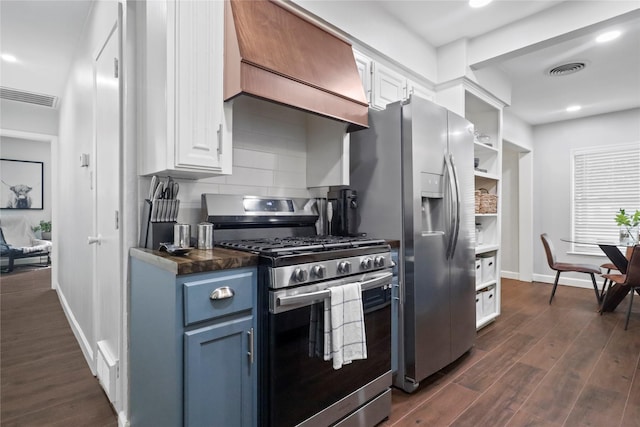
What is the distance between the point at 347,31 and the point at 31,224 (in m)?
7.53

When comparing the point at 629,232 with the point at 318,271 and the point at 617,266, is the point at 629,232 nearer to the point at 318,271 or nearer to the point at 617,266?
the point at 617,266

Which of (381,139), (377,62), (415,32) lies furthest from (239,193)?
(415,32)

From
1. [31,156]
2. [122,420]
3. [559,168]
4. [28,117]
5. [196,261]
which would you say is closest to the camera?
[196,261]

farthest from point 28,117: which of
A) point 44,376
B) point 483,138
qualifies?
point 483,138

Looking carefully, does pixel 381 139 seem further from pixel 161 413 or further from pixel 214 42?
pixel 161 413

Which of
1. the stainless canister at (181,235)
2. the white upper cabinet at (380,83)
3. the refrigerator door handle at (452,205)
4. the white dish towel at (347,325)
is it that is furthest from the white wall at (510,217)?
the stainless canister at (181,235)

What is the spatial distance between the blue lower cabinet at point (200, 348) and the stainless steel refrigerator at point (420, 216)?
1.10 m

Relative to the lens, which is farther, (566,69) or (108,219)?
(566,69)

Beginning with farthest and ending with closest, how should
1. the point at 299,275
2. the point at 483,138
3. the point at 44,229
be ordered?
the point at 44,229 → the point at 483,138 → the point at 299,275

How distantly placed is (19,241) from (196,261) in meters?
7.51

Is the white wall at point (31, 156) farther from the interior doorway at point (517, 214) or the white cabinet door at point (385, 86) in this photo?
the interior doorway at point (517, 214)

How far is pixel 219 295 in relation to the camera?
4.11 feet

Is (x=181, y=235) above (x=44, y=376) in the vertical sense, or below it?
above

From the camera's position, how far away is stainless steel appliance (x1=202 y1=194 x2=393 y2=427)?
1354mm
